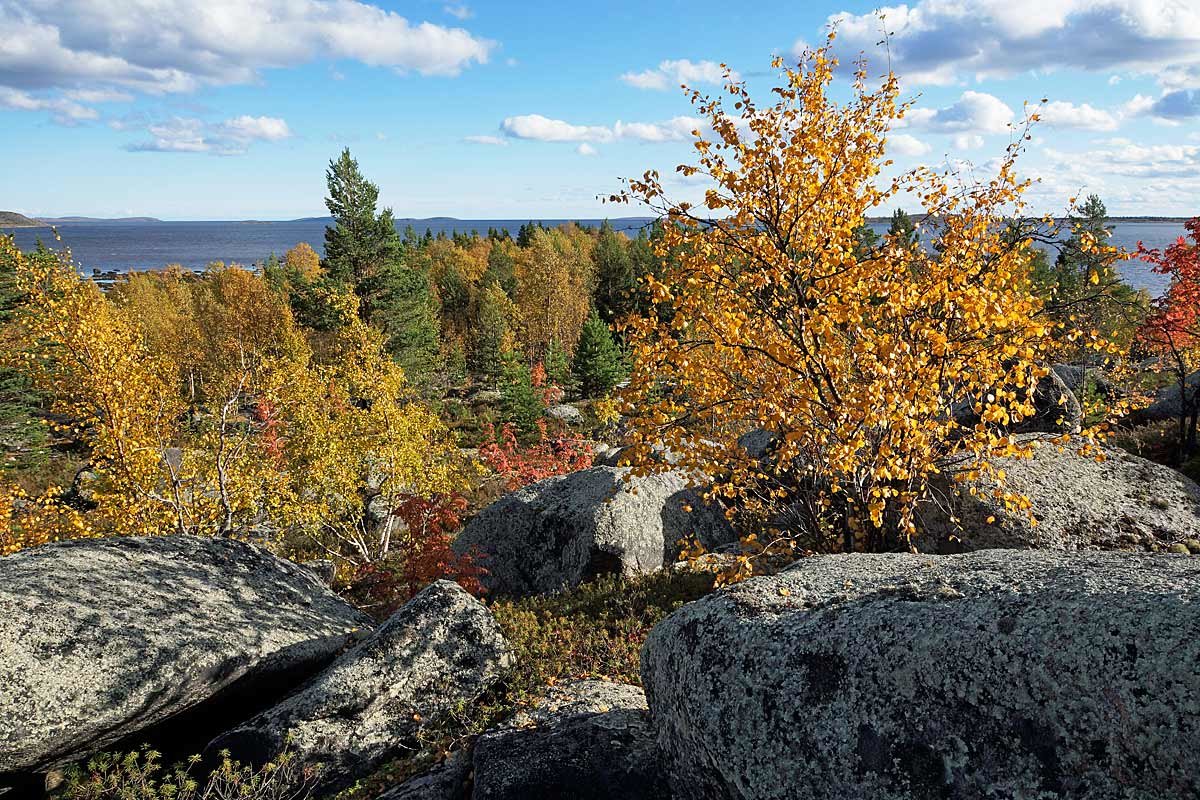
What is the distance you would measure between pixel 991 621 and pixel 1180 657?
0.82 metres

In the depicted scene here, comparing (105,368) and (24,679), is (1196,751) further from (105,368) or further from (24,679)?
(105,368)

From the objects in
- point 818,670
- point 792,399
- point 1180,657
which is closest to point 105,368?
point 792,399

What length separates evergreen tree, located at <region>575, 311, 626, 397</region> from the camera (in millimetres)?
45844

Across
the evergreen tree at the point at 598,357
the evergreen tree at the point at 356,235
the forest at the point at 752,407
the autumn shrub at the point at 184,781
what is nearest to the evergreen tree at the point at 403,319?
the evergreen tree at the point at 356,235

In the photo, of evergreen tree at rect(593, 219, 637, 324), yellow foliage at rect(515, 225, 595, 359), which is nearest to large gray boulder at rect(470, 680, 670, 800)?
yellow foliage at rect(515, 225, 595, 359)

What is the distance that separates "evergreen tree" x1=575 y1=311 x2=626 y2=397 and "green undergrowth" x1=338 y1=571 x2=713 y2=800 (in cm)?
3507

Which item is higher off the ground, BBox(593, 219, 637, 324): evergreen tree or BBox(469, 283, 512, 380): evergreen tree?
BBox(593, 219, 637, 324): evergreen tree

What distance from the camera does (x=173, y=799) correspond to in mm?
5945

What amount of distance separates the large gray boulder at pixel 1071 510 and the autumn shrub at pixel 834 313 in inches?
68.9

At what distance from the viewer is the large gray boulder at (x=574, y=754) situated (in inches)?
216

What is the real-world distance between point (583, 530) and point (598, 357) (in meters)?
34.5

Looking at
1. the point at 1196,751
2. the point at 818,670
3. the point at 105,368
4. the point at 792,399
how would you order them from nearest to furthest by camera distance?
the point at 1196,751
the point at 818,670
the point at 792,399
the point at 105,368

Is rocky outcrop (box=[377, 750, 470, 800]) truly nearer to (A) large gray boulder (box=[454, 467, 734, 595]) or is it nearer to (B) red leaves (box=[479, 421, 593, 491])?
(A) large gray boulder (box=[454, 467, 734, 595])

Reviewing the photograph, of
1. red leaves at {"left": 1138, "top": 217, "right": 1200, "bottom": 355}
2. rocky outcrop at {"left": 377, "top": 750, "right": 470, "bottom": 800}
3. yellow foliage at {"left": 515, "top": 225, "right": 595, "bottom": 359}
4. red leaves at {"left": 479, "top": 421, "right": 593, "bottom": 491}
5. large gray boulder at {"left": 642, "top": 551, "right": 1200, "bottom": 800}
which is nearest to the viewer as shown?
large gray boulder at {"left": 642, "top": 551, "right": 1200, "bottom": 800}
